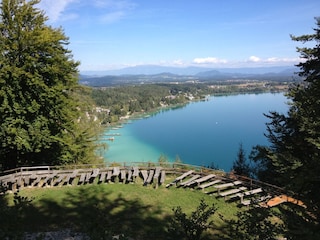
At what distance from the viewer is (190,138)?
378 ft

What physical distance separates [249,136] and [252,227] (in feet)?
351

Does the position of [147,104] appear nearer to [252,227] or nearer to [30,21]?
[30,21]

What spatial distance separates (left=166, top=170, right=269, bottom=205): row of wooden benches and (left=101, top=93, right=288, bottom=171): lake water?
48.5 m

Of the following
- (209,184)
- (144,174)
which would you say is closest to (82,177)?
(144,174)

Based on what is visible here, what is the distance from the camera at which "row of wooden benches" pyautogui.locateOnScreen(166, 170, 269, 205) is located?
48.3 feet

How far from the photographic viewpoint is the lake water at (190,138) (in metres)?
89.3

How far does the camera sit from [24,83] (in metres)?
18.5

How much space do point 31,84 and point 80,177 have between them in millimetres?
6245

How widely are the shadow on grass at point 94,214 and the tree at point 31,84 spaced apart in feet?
16.9

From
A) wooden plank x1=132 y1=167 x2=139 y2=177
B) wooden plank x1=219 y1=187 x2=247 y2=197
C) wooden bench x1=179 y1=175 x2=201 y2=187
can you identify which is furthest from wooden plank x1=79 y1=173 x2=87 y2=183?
wooden plank x1=219 y1=187 x2=247 y2=197

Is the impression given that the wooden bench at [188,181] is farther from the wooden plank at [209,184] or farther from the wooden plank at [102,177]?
the wooden plank at [102,177]

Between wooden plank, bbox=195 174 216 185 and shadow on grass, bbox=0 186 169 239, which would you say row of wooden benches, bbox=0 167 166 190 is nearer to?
shadow on grass, bbox=0 186 169 239

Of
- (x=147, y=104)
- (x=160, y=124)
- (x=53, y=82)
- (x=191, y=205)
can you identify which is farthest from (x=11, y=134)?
(x=147, y=104)

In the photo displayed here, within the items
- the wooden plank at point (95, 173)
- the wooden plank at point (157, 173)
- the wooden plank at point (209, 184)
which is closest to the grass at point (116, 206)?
the wooden plank at point (209, 184)
